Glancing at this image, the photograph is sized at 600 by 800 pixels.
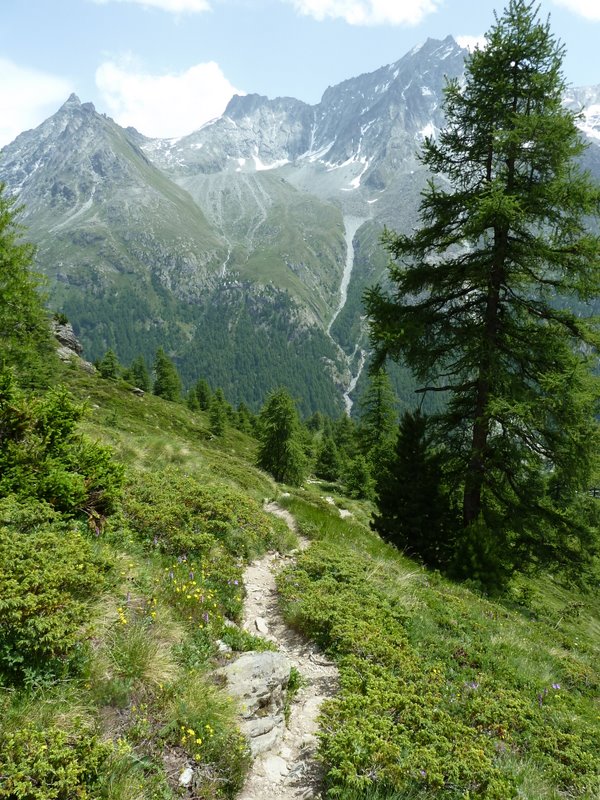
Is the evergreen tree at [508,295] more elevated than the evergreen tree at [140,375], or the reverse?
the evergreen tree at [508,295]

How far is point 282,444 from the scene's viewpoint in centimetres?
3716

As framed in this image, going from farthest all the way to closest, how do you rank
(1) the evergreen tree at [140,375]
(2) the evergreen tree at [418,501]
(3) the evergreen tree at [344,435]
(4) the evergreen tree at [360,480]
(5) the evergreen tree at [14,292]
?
(1) the evergreen tree at [140,375], (3) the evergreen tree at [344,435], (4) the evergreen tree at [360,480], (5) the evergreen tree at [14,292], (2) the evergreen tree at [418,501]

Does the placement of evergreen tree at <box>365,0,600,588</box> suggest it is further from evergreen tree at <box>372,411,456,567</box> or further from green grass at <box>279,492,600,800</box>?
green grass at <box>279,492,600,800</box>

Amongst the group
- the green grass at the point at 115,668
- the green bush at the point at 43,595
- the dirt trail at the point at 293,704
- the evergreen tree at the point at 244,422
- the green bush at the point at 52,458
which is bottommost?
the evergreen tree at the point at 244,422

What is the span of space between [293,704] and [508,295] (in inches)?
468

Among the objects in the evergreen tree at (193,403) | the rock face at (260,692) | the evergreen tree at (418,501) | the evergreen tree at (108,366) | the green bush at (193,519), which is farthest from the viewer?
the evergreen tree at (193,403)

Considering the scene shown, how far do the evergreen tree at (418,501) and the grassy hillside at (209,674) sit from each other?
477cm

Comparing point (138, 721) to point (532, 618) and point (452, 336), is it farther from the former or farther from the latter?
point (452, 336)

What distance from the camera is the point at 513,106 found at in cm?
1221

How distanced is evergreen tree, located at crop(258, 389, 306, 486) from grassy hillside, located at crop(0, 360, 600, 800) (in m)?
27.7

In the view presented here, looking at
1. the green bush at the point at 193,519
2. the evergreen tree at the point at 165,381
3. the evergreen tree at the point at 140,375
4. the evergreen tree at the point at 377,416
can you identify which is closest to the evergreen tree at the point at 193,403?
the evergreen tree at the point at 165,381

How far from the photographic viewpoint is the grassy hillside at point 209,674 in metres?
3.77

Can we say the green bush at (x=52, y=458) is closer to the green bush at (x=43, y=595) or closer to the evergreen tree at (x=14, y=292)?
the green bush at (x=43, y=595)

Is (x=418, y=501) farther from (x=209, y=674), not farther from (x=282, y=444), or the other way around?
(x=282, y=444)
